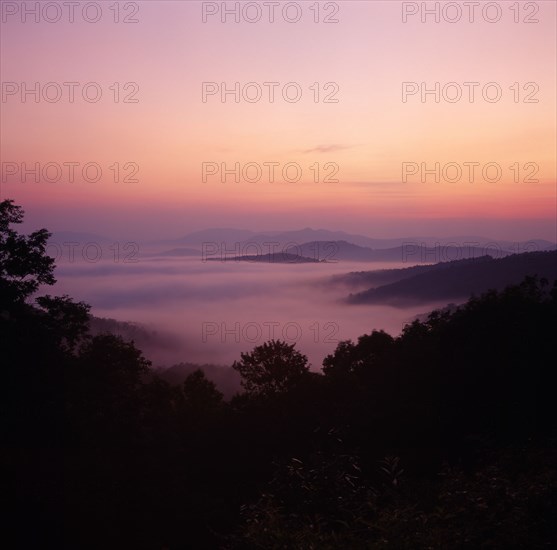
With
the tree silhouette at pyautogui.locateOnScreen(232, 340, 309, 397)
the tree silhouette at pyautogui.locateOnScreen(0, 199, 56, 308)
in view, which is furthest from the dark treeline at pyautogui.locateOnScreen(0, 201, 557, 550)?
the tree silhouette at pyautogui.locateOnScreen(232, 340, 309, 397)

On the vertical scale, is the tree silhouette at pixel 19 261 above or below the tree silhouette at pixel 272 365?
above

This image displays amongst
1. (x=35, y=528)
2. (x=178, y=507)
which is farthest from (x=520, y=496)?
(x=178, y=507)

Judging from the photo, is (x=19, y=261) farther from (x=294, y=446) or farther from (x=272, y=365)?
(x=272, y=365)

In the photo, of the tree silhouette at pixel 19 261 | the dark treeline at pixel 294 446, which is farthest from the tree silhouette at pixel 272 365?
the tree silhouette at pixel 19 261

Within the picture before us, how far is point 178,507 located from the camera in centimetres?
1594

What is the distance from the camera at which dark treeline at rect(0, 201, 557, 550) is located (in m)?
7.41

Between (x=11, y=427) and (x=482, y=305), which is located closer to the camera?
(x=11, y=427)

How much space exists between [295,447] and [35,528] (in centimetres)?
1110

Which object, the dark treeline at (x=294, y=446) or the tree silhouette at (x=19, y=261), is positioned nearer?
the dark treeline at (x=294, y=446)

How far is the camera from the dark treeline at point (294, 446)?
741 cm

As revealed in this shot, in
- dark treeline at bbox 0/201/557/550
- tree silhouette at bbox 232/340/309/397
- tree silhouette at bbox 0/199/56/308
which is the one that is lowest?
tree silhouette at bbox 232/340/309/397

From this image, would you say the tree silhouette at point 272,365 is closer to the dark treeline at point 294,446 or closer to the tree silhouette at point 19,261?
the dark treeline at point 294,446

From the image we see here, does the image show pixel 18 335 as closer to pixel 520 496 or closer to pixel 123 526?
pixel 123 526

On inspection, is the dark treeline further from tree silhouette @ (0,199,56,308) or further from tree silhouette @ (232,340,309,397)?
tree silhouette @ (232,340,309,397)
